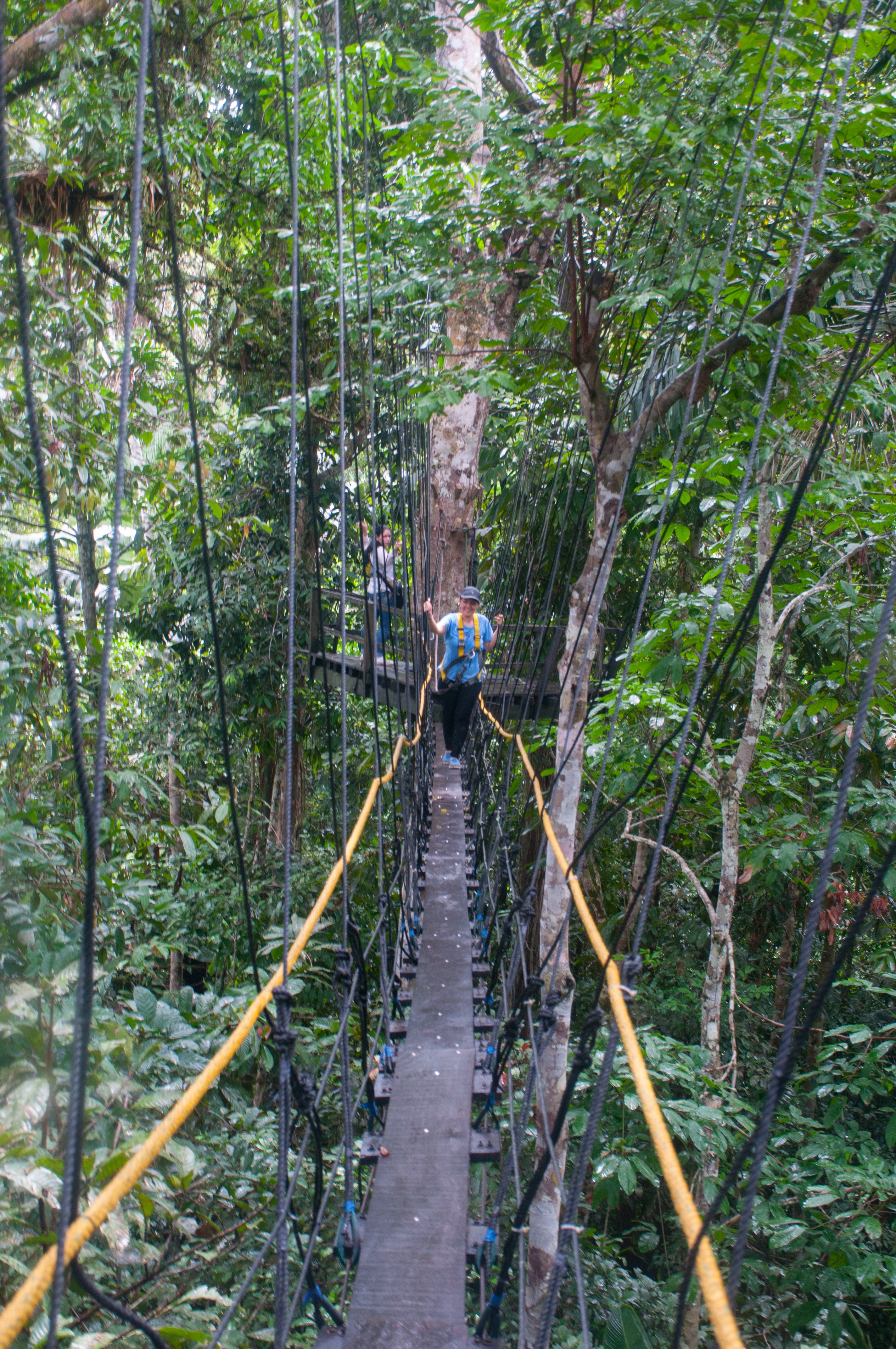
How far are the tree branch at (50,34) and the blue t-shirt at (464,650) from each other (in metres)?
2.14

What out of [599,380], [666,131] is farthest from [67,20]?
[599,380]

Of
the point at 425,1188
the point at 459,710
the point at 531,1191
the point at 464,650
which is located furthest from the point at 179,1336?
the point at 459,710

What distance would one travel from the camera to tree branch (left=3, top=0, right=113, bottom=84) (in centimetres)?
211

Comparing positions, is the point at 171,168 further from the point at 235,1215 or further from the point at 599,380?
the point at 235,1215

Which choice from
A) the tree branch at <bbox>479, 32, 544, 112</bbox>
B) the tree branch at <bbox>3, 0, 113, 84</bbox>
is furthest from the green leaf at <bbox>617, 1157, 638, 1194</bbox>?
the tree branch at <bbox>3, 0, 113, 84</bbox>

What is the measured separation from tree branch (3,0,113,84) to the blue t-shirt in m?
2.14

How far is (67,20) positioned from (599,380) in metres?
1.67

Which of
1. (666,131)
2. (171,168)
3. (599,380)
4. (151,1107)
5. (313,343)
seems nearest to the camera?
(151,1107)

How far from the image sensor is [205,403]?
3.68 metres

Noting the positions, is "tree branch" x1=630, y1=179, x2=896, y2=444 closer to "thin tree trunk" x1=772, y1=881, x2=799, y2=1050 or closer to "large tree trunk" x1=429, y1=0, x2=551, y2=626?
"large tree trunk" x1=429, y1=0, x2=551, y2=626

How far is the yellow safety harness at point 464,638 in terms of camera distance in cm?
359

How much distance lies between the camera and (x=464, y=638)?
11.8 ft

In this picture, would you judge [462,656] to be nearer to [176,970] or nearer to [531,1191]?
[176,970]

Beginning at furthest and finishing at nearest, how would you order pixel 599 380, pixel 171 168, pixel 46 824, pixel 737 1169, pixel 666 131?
1. pixel 171 168
2. pixel 599 380
3. pixel 46 824
4. pixel 666 131
5. pixel 737 1169
